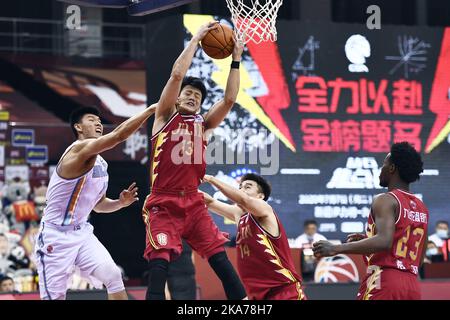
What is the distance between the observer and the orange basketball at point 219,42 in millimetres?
8109

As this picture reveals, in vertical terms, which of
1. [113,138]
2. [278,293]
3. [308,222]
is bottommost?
[308,222]

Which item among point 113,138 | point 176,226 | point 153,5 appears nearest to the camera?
point 113,138

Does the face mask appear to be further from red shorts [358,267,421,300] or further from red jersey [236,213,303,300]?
red shorts [358,267,421,300]

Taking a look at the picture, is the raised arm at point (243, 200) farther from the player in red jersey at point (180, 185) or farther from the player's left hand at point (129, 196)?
the player's left hand at point (129, 196)

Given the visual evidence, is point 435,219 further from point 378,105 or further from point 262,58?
point 262,58

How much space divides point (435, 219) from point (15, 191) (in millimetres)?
7581

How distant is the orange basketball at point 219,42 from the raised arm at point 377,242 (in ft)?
6.89

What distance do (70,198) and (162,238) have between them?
95 centimetres

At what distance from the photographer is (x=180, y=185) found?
25.6 ft

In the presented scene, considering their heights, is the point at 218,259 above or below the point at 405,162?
below

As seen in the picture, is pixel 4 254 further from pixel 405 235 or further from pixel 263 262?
pixel 405 235

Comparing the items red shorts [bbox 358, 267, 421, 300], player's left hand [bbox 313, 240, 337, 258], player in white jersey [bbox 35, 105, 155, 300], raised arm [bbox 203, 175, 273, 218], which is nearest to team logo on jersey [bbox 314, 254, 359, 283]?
raised arm [bbox 203, 175, 273, 218]

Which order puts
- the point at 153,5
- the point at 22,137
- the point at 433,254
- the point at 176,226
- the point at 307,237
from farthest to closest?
the point at 22,137, the point at 433,254, the point at 307,237, the point at 153,5, the point at 176,226

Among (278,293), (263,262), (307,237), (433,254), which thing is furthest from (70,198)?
(433,254)
